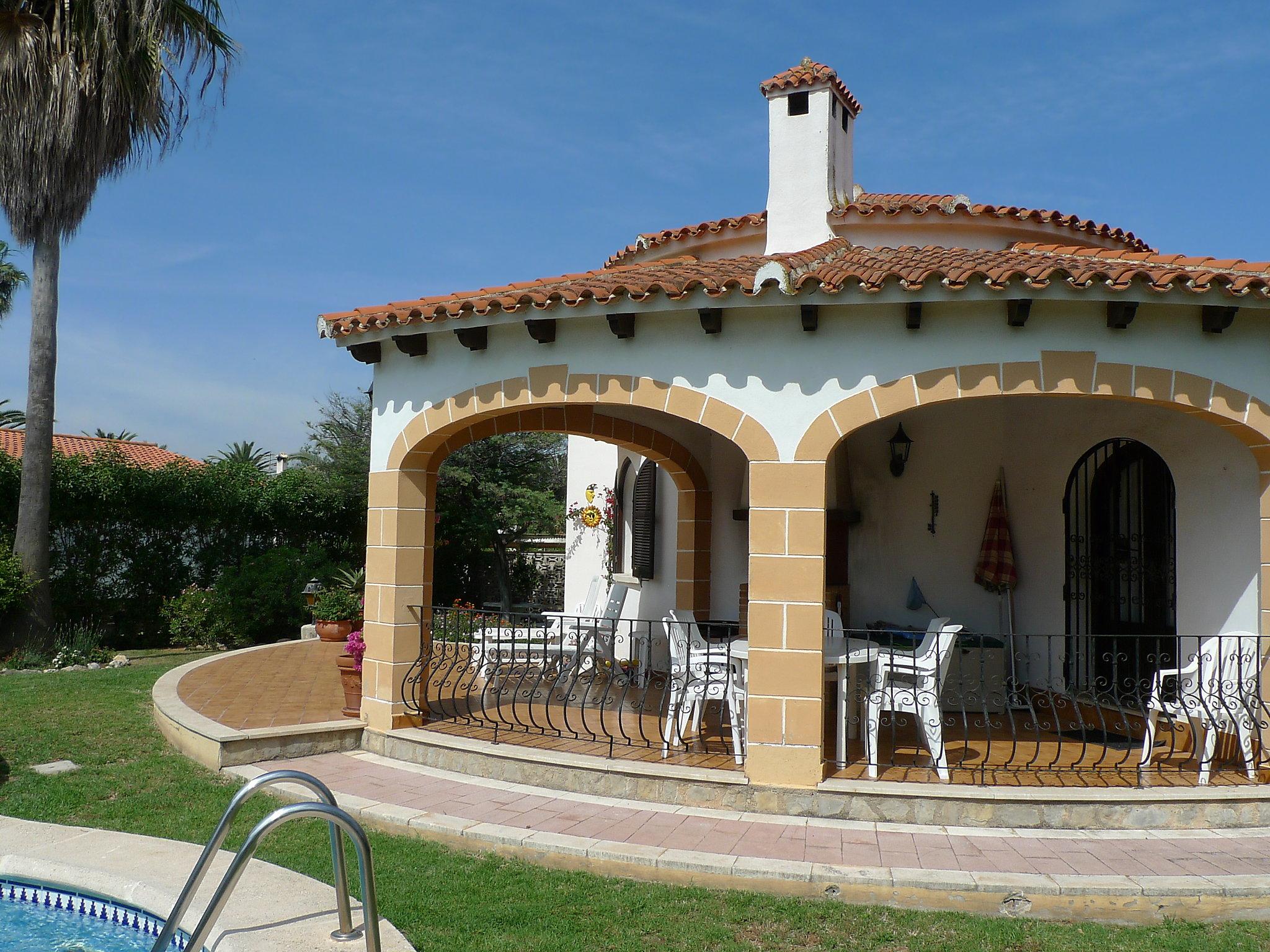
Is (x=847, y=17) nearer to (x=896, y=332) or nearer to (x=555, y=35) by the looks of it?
(x=555, y=35)

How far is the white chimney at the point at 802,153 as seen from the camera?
30.4 feet

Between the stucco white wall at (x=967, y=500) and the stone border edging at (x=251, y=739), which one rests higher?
the stucco white wall at (x=967, y=500)

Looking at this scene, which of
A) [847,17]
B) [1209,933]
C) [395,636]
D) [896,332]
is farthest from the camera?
[847,17]

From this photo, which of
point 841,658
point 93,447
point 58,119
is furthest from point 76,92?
point 93,447

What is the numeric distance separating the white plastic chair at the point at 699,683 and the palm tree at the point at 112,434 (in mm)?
21034

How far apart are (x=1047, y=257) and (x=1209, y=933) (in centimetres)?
474

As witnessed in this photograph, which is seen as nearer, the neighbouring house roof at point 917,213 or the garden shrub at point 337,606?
the neighbouring house roof at point 917,213

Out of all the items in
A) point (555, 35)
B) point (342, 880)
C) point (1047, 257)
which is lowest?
point (342, 880)

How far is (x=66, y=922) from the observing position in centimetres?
470

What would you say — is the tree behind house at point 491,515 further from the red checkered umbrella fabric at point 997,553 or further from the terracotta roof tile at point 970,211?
the red checkered umbrella fabric at point 997,553

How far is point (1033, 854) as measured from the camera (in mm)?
5562

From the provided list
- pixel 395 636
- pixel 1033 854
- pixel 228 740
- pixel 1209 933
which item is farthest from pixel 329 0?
pixel 1209 933

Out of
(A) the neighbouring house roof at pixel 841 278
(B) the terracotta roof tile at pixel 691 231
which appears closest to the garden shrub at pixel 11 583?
(A) the neighbouring house roof at pixel 841 278

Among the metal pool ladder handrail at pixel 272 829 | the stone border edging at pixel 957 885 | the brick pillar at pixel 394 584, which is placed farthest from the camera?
the brick pillar at pixel 394 584
